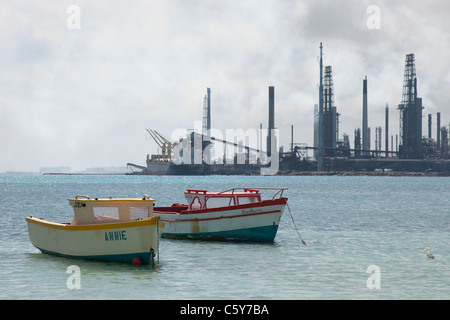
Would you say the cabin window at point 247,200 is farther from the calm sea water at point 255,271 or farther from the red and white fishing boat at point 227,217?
the calm sea water at point 255,271

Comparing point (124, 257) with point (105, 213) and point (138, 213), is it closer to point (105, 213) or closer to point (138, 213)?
point (138, 213)

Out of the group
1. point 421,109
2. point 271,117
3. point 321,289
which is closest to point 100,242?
point 321,289

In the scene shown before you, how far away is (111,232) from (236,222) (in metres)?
8.47

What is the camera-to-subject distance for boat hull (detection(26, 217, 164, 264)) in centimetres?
2062

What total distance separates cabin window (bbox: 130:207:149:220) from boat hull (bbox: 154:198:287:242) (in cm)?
681

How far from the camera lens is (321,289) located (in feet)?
59.5

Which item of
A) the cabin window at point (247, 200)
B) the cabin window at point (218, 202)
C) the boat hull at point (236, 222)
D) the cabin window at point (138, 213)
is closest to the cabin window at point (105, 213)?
the cabin window at point (138, 213)

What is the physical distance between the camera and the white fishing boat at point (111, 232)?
67.9ft

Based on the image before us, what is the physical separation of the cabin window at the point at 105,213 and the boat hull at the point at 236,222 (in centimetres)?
736

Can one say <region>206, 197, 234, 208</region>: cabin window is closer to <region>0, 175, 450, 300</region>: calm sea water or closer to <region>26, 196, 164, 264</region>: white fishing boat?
<region>0, 175, 450, 300</region>: calm sea water

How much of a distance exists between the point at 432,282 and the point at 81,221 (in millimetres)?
12450
